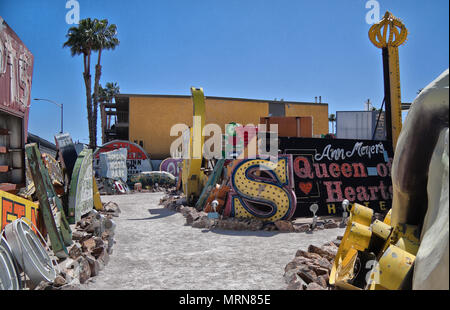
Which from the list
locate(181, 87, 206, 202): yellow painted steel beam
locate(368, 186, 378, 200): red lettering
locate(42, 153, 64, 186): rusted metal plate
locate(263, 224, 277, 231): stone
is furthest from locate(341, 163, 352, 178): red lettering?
locate(42, 153, 64, 186): rusted metal plate

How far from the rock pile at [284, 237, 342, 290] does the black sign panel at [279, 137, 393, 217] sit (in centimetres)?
430

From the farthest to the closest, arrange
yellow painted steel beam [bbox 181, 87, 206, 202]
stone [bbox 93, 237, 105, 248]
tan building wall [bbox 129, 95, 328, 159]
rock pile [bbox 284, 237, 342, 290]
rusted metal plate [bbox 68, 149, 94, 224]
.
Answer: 1. tan building wall [bbox 129, 95, 328, 159]
2. yellow painted steel beam [bbox 181, 87, 206, 202]
3. rusted metal plate [bbox 68, 149, 94, 224]
4. stone [bbox 93, 237, 105, 248]
5. rock pile [bbox 284, 237, 342, 290]

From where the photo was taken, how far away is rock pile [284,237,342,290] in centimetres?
404

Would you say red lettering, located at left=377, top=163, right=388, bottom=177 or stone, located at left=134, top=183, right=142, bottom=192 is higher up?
red lettering, located at left=377, top=163, right=388, bottom=177

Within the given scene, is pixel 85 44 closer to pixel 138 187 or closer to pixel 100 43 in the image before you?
pixel 100 43

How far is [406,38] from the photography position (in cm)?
1219

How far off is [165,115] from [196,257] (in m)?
27.1

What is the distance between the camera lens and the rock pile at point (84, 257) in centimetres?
412

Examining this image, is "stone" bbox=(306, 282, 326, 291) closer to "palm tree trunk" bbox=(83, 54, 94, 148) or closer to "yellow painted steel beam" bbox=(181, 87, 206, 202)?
"yellow painted steel beam" bbox=(181, 87, 206, 202)

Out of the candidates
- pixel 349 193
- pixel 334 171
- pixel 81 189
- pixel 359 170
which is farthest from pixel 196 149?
pixel 359 170
